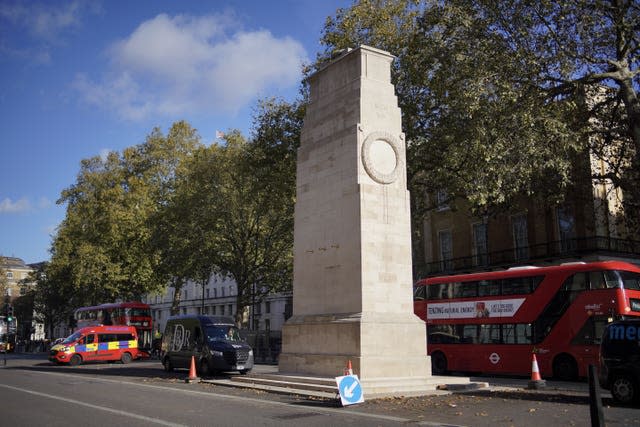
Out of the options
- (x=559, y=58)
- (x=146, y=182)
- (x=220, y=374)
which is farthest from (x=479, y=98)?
(x=146, y=182)

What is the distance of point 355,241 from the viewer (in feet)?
50.5

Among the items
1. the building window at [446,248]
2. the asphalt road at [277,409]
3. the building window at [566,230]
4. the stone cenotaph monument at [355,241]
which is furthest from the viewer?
the building window at [446,248]

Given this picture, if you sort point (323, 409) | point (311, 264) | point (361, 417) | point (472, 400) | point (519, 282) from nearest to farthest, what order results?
1. point (361, 417)
2. point (323, 409)
3. point (472, 400)
4. point (311, 264)
5. point (519, 282)

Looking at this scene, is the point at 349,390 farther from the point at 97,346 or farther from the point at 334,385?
the point at 97,346

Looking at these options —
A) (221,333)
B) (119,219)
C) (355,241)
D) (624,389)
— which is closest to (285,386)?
(355,241)

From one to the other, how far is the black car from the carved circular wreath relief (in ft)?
22.3

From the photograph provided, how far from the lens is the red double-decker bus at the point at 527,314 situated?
18.4 m

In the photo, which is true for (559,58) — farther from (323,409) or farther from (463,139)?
(323,409)

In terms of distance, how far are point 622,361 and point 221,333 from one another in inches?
535

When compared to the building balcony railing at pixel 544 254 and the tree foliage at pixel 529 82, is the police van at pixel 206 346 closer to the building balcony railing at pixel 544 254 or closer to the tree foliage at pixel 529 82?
the tree foliage at pixel 529 82

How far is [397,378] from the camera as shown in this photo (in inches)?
559

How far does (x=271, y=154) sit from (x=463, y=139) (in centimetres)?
1109

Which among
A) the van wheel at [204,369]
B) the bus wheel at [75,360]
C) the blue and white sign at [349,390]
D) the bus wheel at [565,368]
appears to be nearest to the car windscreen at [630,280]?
the bus wheel at [565,368]

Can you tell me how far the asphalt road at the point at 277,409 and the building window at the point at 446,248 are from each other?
24058 millimetres
